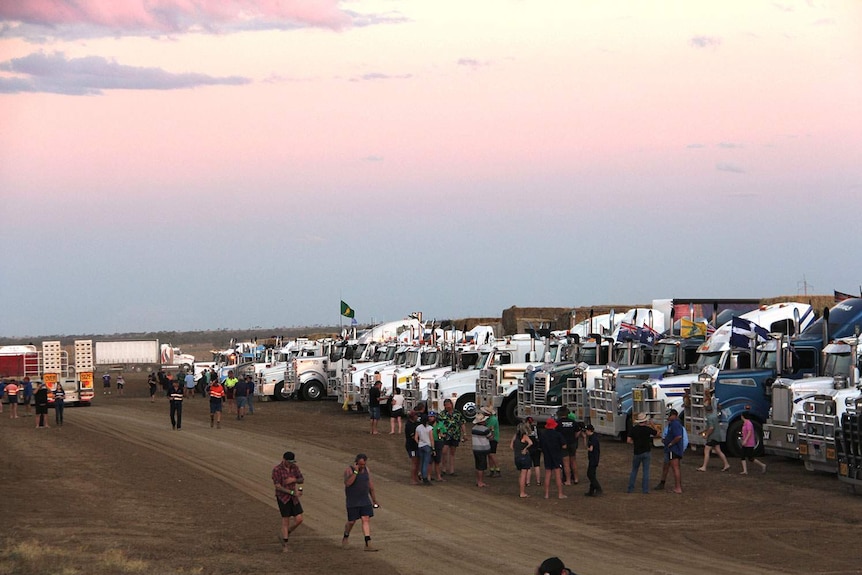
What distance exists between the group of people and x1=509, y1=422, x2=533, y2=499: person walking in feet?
74.1

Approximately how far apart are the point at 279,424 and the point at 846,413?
2445cm

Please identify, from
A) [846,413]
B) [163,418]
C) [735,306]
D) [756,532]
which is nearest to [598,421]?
[735,306]

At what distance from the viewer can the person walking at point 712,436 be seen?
82.6ft

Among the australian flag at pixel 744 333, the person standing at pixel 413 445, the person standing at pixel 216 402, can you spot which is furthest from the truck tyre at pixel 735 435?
the person standing at pixel 216 402

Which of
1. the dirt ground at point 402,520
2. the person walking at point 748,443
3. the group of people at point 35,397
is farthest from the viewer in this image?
the group of people at point 35,397

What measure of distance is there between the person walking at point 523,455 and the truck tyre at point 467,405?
619 inches

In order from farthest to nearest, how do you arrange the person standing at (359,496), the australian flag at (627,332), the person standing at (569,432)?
1. the australian flag at (627,332)
2. the person standing at (569,432)
3. the person standing at (359,496)

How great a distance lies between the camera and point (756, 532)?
Answer: 59.0 ft

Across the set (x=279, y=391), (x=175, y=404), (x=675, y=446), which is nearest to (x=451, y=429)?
(x=675, y=446)

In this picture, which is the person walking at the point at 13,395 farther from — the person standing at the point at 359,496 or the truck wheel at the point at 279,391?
the person standing at the point at 359,496

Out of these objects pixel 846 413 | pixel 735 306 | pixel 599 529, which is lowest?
pixel 599 529

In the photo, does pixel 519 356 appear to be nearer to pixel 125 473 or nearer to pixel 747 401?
pixel 747 401

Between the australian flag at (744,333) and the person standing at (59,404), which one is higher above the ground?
the australian flag at (744,333)

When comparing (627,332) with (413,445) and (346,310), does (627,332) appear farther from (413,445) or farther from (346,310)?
(346,310)
